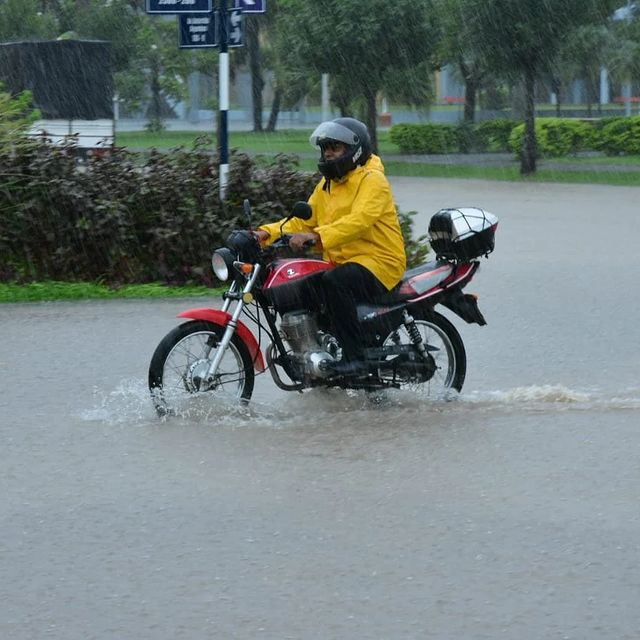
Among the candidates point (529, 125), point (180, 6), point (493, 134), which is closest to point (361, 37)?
point (529, 125)

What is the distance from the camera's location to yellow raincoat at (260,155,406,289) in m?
8.07

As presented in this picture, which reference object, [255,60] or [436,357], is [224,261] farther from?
[255,60]

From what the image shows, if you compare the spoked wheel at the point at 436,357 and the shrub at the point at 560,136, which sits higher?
the shrub at the point at 560,136

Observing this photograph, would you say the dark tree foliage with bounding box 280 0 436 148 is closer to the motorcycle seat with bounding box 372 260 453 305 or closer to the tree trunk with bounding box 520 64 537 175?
the tree trunk with bounding box 520 64 537 175

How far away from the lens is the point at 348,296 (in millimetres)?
8141

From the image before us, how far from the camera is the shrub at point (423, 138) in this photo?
48.6 metres

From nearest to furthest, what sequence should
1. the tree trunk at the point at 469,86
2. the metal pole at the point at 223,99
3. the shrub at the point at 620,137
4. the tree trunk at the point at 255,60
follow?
the metal pole at the point at 223,99 < the shrub at the point at 620,137 < the tree trunk at the point at 469,86 < the tree trunk at the point at 255,60

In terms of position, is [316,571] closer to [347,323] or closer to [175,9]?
[347,323]

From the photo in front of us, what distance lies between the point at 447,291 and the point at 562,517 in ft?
8.59

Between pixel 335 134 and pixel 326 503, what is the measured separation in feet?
8.04

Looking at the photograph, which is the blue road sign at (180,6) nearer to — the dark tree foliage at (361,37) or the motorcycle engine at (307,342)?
the motorcycle engine at (307,342)

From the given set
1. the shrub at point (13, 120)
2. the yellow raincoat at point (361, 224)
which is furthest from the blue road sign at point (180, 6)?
the yellow raincoat at point (361, 224)

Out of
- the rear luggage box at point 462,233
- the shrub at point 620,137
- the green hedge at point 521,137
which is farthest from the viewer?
the shrub at point 620,137

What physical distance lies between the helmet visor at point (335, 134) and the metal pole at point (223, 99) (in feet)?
19.3
